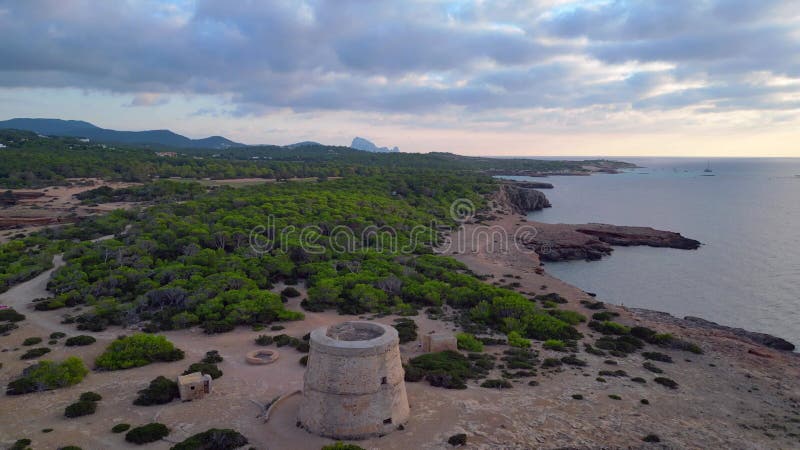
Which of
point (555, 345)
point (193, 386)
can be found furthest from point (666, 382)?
point (193, 386)

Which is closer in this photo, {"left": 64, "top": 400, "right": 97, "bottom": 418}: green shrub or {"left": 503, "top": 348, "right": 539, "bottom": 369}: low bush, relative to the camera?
{"left": 64, "top": 400, "right": 97, "bottom": 418}: green shrub

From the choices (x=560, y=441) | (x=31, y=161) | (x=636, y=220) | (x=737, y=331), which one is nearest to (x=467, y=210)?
(x=636, y=220)

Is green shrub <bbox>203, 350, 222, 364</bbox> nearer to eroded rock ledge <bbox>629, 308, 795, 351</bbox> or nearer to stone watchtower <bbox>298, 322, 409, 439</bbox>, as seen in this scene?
stone watchtower <bbox>298, 322, 409, 439</bbox>

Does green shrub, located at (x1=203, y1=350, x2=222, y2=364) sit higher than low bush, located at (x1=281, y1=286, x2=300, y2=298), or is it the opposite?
low bush, located at (x1=281, y1=286, x2=300, y2=298)

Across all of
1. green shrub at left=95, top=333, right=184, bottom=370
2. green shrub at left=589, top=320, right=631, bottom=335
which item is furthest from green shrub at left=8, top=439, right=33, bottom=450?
green shrub at left=589, top=320, right=631, bottom=335

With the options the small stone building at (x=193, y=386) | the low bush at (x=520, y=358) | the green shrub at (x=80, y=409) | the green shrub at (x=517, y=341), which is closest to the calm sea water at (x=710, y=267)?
the green shrub at (x=517, y=341)

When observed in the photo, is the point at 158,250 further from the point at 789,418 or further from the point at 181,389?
the point at 789,418
